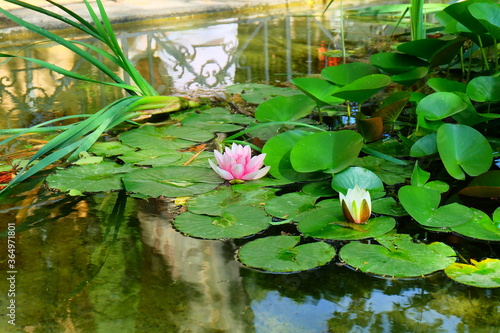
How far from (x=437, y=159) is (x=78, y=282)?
3.62ft

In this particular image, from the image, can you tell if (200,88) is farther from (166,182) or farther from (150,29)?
(150,29)

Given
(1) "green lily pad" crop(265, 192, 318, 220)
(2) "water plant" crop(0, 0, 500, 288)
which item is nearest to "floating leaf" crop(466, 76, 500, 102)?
(2) "water plant" crop(0, 0, 500, 288)

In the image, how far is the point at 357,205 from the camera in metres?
1.28

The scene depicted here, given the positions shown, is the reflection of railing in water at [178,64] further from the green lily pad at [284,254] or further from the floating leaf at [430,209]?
the green lily pad at [284,254]

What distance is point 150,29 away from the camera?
409cm

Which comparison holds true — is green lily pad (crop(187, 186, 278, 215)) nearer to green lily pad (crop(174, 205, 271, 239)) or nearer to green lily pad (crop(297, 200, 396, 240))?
green lily pad (crop(174, 205, 271, 239))

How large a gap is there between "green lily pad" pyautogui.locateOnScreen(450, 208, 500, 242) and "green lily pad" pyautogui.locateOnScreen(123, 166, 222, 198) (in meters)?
0.66

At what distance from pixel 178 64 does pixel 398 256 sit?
7.31 ft

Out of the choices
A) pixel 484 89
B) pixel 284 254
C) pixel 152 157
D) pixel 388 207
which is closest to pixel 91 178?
pixel 152 157

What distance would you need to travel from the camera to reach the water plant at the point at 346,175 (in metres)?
1.22

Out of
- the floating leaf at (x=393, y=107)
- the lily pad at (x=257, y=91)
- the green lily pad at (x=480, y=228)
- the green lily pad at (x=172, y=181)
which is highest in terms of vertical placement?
the floating leaf at (x=393, y=107)

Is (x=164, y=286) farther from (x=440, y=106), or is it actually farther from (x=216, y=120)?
(x=216, y=120)

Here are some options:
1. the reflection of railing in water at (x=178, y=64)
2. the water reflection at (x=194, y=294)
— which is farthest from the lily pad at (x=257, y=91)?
the water reflection at (x=194, y=294)

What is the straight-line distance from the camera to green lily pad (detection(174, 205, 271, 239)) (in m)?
1.30
